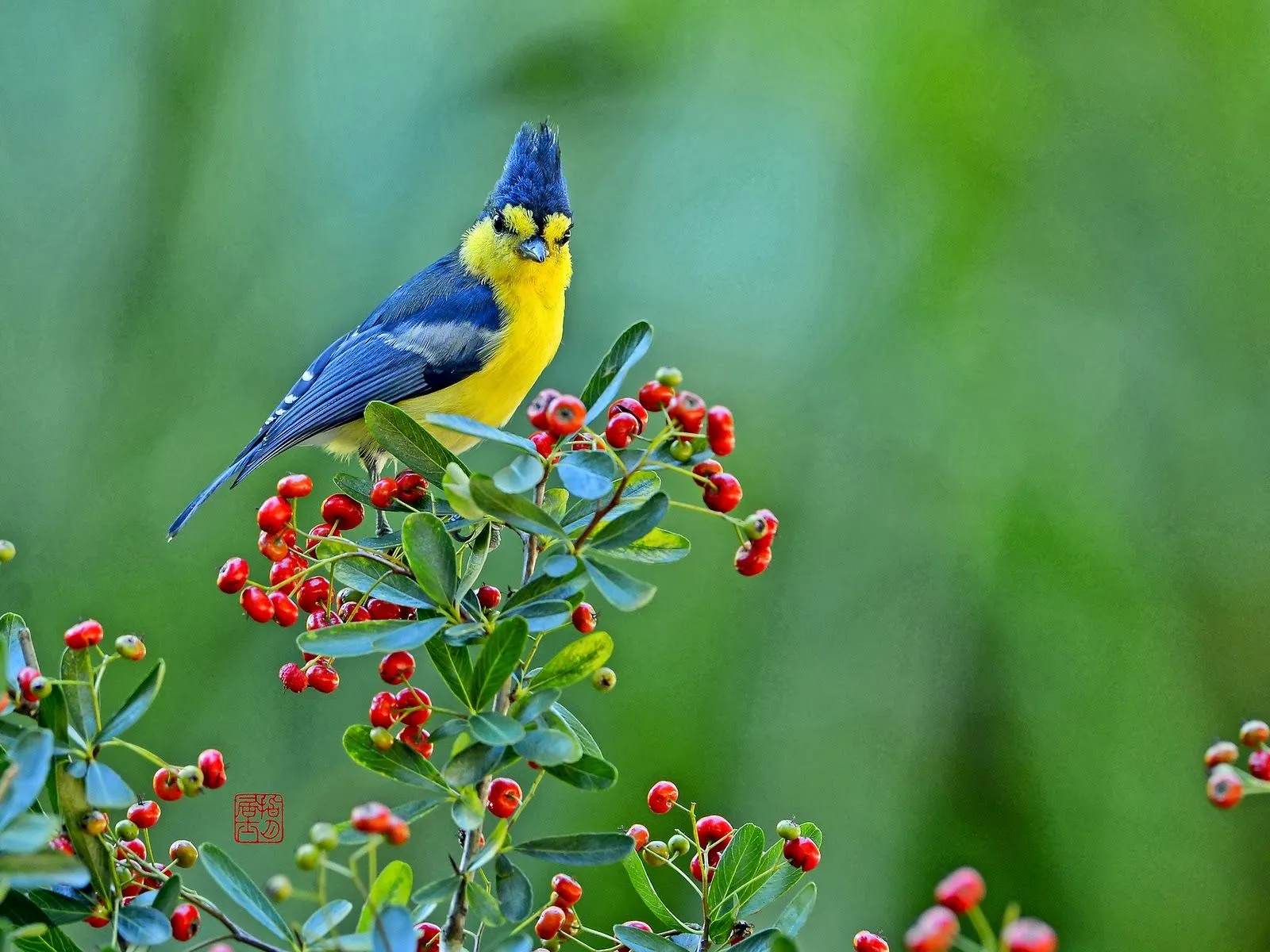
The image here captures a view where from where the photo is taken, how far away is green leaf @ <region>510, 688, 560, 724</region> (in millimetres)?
748

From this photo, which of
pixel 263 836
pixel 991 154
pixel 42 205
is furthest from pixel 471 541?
pixel 42 205

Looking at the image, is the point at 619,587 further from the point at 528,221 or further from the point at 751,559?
the point at 528,221

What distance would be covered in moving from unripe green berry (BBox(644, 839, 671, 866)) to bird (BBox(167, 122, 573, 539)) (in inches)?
33.7

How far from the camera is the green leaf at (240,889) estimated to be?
0.71 metres

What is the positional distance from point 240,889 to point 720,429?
14.9 inches

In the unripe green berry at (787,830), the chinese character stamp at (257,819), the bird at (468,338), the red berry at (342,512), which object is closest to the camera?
the unripe green berry at (787,830)

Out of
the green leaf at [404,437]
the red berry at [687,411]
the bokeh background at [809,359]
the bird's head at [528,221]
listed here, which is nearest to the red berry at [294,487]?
the green leaf at [404,437]

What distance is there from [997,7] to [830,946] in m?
1.55

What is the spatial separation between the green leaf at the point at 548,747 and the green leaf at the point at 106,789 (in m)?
0.20

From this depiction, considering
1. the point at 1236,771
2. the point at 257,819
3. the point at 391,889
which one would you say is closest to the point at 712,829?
the point at 391,889

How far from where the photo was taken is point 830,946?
1825 mm

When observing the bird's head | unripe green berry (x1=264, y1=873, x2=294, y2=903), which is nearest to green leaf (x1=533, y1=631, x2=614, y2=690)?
unripe green berry (x1=264, y1=873, x2=294, y2=903)

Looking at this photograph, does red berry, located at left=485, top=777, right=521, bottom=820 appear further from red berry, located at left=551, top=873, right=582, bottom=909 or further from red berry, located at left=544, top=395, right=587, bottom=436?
red berry, located at left=544, top=395, right=587, bottom=436

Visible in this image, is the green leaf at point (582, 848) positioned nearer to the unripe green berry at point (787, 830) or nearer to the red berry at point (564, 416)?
the unripe green berry at point (787, 830)
